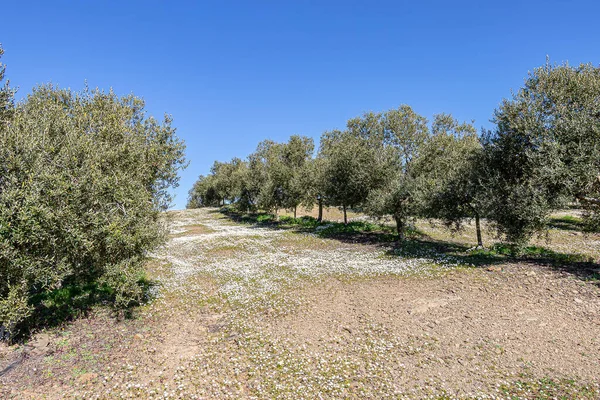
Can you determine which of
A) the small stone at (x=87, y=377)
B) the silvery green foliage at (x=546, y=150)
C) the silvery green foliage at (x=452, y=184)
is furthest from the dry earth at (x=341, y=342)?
the silvery green foliage at (x=452, y=184)

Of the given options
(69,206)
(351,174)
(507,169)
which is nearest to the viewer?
(69,206)

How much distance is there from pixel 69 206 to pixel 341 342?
41.7 feet

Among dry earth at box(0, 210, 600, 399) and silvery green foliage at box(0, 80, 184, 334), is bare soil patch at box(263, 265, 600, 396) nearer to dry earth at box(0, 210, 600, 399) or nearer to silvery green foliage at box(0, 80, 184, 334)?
dry earth at box(0, 210, 600, 399)

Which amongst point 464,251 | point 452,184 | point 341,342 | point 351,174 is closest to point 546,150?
point 452,184

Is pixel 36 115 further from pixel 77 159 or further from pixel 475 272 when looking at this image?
pixel 475 272

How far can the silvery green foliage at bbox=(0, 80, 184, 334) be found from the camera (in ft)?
36.8

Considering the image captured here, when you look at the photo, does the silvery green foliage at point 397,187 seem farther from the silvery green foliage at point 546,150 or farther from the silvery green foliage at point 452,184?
the silvery green foliage at point 546,150

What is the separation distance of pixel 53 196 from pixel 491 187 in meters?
25.5

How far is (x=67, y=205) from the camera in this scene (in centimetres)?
1255

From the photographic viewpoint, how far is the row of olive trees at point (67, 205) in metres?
11.2

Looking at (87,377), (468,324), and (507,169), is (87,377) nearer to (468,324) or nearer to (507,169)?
(468,324)

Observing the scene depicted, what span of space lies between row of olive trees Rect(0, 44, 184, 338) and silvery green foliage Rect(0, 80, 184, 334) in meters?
0.04

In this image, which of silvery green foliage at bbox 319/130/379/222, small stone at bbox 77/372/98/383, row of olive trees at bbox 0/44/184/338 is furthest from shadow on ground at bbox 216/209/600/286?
small stone at bbox 77/372/98/383

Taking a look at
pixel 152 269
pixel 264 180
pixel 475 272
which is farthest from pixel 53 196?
pixel 264 180
